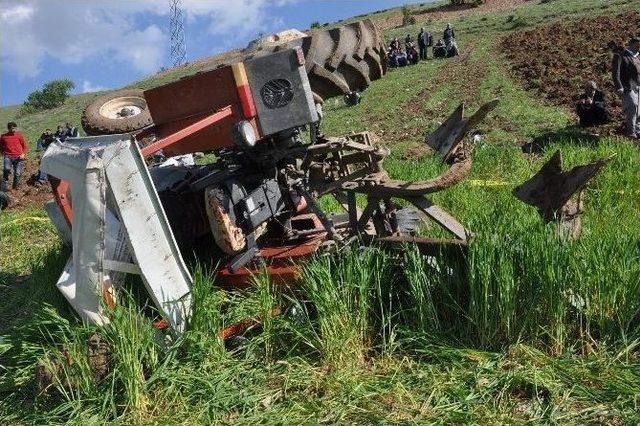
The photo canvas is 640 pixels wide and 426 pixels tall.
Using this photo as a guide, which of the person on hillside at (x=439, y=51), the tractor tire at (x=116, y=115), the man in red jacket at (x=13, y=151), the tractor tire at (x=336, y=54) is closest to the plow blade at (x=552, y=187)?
the tractor tire at (x=336, y=54)

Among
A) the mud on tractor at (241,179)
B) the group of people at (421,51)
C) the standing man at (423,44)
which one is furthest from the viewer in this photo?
the standing man at (423,44)

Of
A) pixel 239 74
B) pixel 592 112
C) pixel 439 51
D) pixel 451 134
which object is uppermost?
pixel 239 74

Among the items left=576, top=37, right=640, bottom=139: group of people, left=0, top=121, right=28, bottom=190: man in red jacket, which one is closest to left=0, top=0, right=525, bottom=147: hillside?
left=0, top=121, right=28, bottom=190: man in red jacket

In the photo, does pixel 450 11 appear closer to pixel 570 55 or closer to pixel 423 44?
pixel 423 44

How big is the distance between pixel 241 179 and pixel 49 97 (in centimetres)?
5385

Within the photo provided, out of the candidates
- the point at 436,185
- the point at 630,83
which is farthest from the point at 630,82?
the point at 436,185

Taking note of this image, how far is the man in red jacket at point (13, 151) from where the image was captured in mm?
16859

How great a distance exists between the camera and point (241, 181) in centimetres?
528

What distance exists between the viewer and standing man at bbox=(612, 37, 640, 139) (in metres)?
11.3

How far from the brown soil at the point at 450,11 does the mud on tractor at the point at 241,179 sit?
1540 inches

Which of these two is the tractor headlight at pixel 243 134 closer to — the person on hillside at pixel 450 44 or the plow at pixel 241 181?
the plow at pixel 241 181

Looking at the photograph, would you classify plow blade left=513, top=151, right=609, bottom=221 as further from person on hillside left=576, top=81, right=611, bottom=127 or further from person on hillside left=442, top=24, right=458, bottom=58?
person on hillside left=442, top=24, right=458, bottom=58

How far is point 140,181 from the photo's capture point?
4309mm

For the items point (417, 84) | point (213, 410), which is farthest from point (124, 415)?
point (417, 84)
